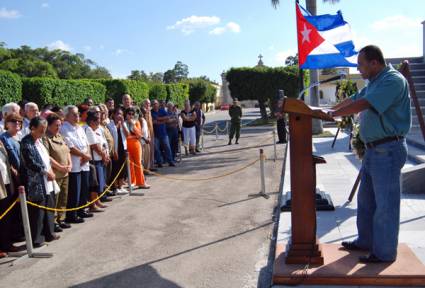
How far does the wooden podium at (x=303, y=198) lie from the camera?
14.5 feet

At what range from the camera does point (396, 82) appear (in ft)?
13.5

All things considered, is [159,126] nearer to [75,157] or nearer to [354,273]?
[75,157]

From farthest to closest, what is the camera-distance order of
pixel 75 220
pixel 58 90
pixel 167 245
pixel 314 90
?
pixel 58 90 → pixel 314 90 → pixel 75 220 → pixel 167 245

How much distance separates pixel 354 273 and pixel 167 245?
268 centimetres

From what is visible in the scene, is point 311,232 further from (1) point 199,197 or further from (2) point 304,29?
(2) point 304,29

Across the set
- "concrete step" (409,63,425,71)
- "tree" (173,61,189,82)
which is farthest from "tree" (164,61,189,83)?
"concrete step" (409,63,425,71)

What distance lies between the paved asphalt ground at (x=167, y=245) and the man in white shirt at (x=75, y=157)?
391 millimetres

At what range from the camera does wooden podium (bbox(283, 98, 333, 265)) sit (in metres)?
4.41

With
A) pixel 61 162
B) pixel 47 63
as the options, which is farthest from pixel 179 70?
pixel 61 162

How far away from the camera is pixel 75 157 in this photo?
7.39 meters

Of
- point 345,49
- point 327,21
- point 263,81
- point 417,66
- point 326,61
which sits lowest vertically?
point 326,61

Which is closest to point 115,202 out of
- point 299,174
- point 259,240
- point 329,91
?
point 259,240

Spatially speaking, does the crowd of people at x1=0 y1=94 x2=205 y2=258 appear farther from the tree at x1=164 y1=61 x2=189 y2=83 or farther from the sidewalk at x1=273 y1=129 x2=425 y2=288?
the tree at x1=164 y1=61 x2=189 y2=83

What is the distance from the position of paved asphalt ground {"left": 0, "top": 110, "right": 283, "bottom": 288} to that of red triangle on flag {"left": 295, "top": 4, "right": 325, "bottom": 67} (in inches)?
117
